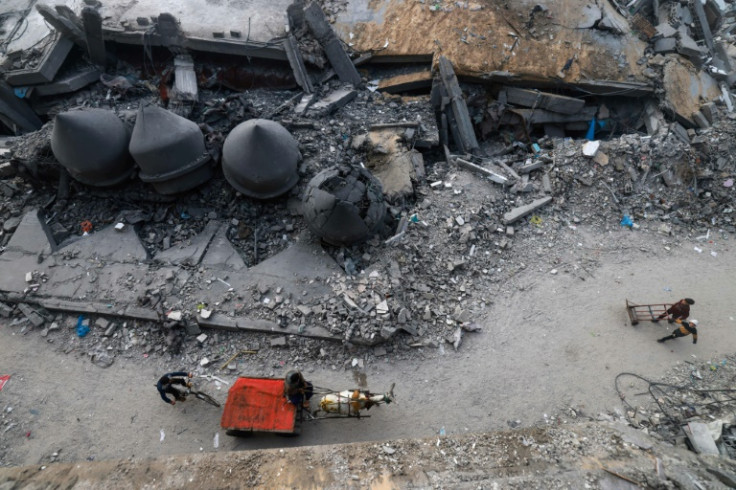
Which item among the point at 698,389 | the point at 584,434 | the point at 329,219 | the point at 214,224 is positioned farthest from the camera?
the point at 214,224

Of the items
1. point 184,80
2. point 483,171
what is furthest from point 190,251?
point 483,171

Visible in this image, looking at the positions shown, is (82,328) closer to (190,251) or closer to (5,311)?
(5,311)

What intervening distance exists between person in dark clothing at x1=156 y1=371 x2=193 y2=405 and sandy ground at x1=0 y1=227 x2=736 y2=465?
26 cm

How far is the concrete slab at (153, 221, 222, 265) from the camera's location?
664 centimetres

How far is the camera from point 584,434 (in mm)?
4586

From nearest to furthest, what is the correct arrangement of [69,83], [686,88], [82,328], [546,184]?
[82,328], [546,184], [69,83], [686,88]

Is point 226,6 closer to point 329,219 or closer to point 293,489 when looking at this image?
point 329,219

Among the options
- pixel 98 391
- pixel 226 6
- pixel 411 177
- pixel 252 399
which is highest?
pixel 226 6

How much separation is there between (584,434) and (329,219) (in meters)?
4.25

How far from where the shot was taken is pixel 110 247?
6824 millimetres

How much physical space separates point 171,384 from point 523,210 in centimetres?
634

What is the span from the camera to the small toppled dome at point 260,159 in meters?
6.27

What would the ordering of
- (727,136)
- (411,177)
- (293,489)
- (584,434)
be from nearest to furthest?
(293,489), (584,434), (411,177), (727,136)

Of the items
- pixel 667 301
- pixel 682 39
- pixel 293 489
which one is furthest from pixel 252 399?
pixel 682 39
